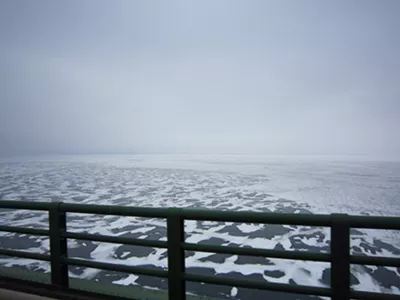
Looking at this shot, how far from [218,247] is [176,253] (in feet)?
1.32

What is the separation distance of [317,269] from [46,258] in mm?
6729

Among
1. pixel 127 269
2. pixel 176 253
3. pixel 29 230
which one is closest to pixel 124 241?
pixel 127 269

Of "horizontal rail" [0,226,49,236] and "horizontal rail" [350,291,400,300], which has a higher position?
"horizontal rail" [0,226,49,236]

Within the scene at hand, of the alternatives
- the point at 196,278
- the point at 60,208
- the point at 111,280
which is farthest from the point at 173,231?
the point at 111,280

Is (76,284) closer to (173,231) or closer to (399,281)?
(173,231)

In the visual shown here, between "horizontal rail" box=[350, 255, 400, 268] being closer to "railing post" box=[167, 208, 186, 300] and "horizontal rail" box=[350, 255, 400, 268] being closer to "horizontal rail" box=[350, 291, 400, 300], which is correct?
"horizontal rail" box=[350, 291, 400, 300]

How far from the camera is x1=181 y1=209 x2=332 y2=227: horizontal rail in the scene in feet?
6.43

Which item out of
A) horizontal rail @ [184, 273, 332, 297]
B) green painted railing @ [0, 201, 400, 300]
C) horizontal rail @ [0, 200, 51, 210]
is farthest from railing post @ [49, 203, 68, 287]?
horizontal rail @ [184, 273, 332, 297]

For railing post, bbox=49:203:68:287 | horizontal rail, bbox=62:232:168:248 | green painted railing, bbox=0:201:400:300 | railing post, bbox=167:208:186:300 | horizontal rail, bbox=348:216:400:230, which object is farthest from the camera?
railing post, bbox=49:203:68:287

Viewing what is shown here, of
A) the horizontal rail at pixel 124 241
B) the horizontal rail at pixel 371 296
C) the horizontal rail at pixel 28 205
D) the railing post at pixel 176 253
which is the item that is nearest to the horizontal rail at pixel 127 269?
the railing post at pixel 176 253

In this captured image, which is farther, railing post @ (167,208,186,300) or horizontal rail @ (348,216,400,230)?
railing post @ (167,208,186,300)

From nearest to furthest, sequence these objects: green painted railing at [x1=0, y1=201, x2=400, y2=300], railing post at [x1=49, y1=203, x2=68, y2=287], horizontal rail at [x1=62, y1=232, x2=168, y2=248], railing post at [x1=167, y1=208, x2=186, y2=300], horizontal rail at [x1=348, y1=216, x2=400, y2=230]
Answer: horizontal rail at [x1=348, y1=216, x2=400, y2=230]
green painted railing at [x1=0, y1=201, x2=400, y2=300]
railing post at [x1=167, y1=208, x2=186, y2=300]
horizontal rail at [x1=62, y1=232, x2=168, y2=248]
railing post at [x1=49, y1=203, x2=68, y2=287]

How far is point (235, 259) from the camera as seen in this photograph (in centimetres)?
738

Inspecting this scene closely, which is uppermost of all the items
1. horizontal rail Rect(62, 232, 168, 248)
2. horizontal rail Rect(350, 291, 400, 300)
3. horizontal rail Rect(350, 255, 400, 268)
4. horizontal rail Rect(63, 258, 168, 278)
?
horizontal rail Rect(350, 255, 400, 268)
